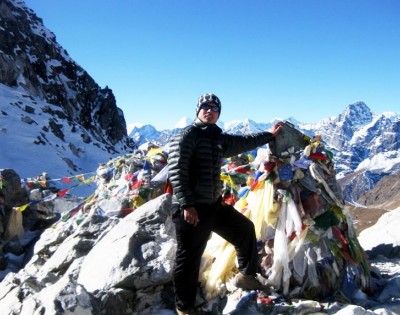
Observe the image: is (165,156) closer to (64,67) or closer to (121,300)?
(121,300)

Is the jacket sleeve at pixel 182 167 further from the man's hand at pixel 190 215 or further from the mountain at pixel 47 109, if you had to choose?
the mountain at pixel 47 109

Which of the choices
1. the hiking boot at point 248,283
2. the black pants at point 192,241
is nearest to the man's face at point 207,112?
the black pants at point 192,241

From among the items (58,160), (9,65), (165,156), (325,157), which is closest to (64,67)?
(9,65)

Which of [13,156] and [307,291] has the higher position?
[13,156]

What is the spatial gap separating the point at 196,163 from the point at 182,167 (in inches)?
9.6

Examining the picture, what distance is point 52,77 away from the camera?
81.2m

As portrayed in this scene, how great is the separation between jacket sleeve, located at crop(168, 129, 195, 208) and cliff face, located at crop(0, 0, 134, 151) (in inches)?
2269

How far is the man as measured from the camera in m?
4.70

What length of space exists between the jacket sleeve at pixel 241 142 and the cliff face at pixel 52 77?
57.2m

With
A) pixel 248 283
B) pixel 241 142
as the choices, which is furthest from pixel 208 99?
pixel 248 283

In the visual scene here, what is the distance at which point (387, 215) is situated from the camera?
1117 centimetres

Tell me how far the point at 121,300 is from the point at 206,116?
260 centimetres

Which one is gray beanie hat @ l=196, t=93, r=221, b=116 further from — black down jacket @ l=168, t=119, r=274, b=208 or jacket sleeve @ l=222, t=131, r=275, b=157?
jacket sleeve @ l=222, t=131, r=275, b=157

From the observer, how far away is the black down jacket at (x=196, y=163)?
15.3 feet
